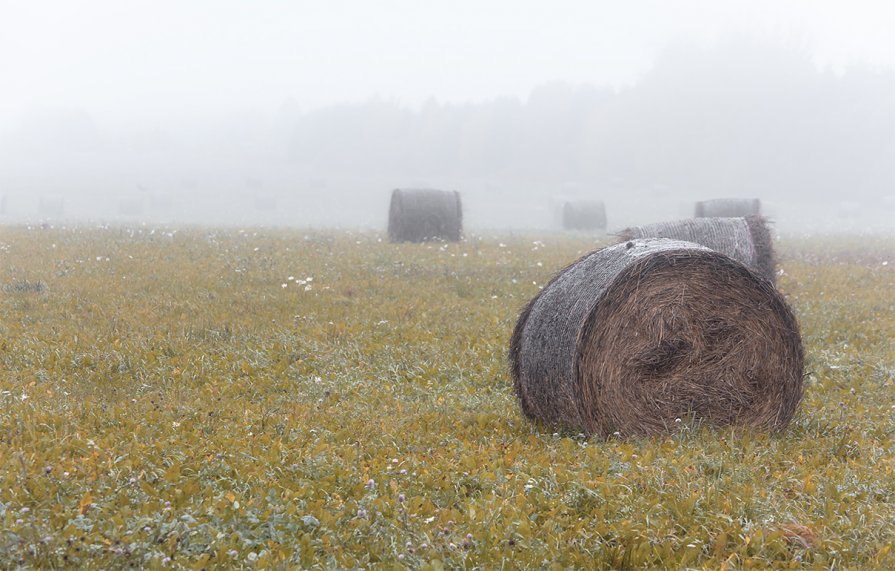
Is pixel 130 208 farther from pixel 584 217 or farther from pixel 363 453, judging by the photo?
pixel 363 453

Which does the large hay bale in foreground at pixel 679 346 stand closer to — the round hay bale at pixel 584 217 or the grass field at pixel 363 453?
the grass field at pixel 363 453

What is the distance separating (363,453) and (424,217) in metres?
17.0

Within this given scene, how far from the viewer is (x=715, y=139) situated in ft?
265

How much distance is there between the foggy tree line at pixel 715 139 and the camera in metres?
80.6

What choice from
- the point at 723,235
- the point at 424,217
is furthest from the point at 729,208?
the point at 723,235

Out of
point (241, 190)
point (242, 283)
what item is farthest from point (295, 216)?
point (242, 283)

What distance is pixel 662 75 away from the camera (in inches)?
3494

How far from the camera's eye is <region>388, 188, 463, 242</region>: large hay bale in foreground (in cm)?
2311

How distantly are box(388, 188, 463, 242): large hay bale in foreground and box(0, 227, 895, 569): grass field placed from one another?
10322 millimetres

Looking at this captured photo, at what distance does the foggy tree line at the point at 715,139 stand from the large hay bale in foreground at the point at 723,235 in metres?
64.5

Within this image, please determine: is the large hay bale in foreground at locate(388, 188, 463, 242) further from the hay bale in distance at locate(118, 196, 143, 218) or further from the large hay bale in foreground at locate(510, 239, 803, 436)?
the hay bale in distance at locate(118, 196, 143, 218)

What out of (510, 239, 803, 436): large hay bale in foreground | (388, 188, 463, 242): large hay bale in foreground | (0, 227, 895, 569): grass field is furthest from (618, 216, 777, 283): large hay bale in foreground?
(388, 188, 463, 242): large hay bale in foreground

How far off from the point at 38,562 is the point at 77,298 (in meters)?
8.23

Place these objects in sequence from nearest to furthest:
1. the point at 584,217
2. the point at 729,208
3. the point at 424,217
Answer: the point at 424,217, the point at 729,208, the point at 584,217
